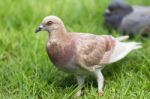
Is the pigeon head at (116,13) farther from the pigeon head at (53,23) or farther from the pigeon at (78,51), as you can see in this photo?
the pigeon head at (53,23)

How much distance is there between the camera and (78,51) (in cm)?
413

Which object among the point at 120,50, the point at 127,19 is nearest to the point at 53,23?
the point at 120,50

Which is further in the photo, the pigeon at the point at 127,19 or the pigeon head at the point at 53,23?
the pigeon at the point at 127,19

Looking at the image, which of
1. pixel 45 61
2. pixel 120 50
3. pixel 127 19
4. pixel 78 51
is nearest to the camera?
pixel 78 51

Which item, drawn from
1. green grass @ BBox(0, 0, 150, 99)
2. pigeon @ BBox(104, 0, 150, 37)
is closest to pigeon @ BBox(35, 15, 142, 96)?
green grass @ BBox(0, 0, 150, 99)

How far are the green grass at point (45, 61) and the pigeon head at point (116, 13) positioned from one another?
0.14 metres

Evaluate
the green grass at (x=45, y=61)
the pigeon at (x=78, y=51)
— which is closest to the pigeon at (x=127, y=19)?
the green grass at (x=45, y=61)

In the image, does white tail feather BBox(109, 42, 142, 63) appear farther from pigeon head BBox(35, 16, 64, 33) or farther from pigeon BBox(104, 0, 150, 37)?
pigeon BBox(104, 0, 150, 37)

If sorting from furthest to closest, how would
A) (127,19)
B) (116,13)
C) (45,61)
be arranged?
(116,13), (127,19), (45,61)

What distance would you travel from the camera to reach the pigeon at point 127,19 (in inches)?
233

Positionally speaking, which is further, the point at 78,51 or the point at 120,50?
the point at 120,50

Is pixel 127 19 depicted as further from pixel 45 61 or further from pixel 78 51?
pixel 78 51

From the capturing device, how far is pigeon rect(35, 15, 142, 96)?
4.08m

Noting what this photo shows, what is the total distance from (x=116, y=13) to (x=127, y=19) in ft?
1.04
